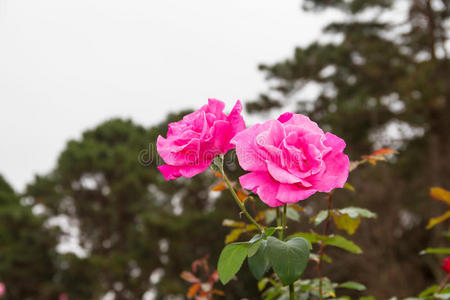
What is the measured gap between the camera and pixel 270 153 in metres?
0.54

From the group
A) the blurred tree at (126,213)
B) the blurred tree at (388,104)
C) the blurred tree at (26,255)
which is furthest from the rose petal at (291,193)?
the blurred tree at (26,255)

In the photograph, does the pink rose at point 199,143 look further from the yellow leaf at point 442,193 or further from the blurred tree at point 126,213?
the blurred tree at point 126,213

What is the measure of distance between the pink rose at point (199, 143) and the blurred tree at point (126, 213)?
301 inches

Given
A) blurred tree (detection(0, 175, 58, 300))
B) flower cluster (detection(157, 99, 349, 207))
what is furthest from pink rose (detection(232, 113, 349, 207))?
blurred tree (detection(0, 175, 58, 300))

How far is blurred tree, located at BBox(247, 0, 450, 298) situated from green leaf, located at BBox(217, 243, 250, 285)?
4.58 metres

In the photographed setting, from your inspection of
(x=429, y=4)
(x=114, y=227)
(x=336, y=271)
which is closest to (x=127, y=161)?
(x=114, y=227)

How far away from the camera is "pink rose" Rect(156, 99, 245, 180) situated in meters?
0.59

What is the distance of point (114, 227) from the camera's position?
1170 centimetres

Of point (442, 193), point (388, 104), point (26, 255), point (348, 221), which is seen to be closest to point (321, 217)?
point (348, 221)

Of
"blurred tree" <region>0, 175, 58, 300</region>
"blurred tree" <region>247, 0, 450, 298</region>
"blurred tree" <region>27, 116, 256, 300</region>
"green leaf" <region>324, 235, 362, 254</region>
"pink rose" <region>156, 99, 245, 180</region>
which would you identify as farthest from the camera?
"blurred tree" <region>0, 175, 58, 300</region>

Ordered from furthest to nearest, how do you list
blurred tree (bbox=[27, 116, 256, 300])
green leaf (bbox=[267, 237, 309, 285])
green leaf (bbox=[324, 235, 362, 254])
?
1. blurred tree (bbox=[27, 116, 256, 300])
2. green leaf (bbox=[324, 235, 362, 254])
3. green leaf (bbox=[267, 237, 309, 285])

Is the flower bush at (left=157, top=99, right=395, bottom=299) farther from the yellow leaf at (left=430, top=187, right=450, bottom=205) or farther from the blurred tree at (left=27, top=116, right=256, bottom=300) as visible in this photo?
the blurred tree at (left=27, top=116, right=256, bottom=300)

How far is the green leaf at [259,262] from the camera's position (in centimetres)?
53

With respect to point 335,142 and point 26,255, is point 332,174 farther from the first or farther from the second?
point 26,255
